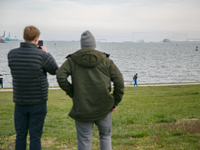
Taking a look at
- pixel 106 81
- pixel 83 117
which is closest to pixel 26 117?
pixel 83 117

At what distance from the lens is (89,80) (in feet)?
9.70

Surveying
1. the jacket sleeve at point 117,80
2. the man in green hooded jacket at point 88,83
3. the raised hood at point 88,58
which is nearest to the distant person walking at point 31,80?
the man in green hooded jacket at point 88,83

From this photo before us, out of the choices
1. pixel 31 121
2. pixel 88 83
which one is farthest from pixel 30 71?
pixel 88 83

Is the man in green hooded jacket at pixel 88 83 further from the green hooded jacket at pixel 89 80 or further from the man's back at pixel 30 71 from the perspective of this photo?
the man's back at pixel 30 71

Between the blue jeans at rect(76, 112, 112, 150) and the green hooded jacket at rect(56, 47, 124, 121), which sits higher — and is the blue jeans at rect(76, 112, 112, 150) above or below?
below

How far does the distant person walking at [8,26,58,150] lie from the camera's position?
3.07 metres

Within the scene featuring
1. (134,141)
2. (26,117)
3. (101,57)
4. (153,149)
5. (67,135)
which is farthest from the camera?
(67,135)

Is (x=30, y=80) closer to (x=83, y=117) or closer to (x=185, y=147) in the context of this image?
(x=83, y=117)

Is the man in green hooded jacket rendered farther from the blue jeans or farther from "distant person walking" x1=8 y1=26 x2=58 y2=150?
"distant person walking" x1=8 y1=26 x2=58 y2=150

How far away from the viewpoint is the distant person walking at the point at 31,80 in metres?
3.07

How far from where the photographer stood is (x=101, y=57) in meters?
2.97

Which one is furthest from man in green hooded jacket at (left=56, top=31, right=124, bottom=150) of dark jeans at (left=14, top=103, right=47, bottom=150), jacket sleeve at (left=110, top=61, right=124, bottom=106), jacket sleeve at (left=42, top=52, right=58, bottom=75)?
dark jeans at (left=14, top=103, right=47, bottom=150)

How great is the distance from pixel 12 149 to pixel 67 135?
129 cm

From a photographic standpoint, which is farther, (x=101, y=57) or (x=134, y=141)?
(x=134, y=141)
